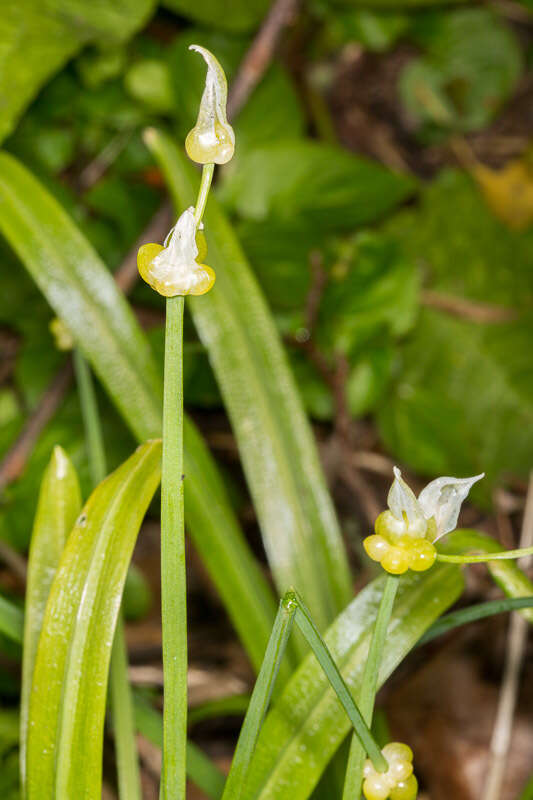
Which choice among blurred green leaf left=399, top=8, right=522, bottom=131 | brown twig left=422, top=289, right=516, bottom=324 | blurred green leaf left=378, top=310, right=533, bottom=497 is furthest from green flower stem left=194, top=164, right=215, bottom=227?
blurred green leaf left=399, top=8, right=522, bottom=131

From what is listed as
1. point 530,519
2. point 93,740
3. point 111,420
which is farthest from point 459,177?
point 93,740

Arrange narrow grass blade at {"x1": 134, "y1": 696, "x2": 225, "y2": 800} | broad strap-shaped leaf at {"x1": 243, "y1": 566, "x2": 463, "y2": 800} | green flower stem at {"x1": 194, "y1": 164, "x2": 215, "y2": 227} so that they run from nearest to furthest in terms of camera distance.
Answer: green flower stem at {"x1": 194, "y1": 164, "x2": 215, "y2": 227} < broad strap-shaped leaf at {"x1": 243, "y1": 566, "x2": 463, "y2": 800} < narrow grass blade at {"x1": 134, "y1": 696, "x2": 225, "y2": 800}

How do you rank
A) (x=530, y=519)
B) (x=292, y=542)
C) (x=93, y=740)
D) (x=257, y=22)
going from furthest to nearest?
(x=257, y=22) < (x=530, y=519) < (x=292, y=542) < (x=93, y=740)

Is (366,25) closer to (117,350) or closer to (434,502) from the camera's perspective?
(117,350)

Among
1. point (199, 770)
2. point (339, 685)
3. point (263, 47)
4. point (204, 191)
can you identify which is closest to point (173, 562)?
point (339, 685)

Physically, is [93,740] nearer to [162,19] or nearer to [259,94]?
[259,94]

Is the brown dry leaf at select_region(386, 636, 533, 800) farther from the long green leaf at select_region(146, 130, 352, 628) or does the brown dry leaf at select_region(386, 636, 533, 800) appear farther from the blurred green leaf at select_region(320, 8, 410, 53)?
the blurred green leaf at select_region(320, 8, 410, 53)

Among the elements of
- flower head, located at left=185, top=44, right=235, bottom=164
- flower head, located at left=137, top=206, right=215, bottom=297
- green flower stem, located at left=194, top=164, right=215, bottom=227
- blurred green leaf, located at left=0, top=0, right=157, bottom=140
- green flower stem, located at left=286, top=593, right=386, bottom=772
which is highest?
blurred green leaf, located at left=0, top=0, right=157, bottom=140

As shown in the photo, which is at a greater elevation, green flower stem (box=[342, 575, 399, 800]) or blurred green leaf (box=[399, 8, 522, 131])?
blurred green leaf (box=[399, 8, 522, 131])
